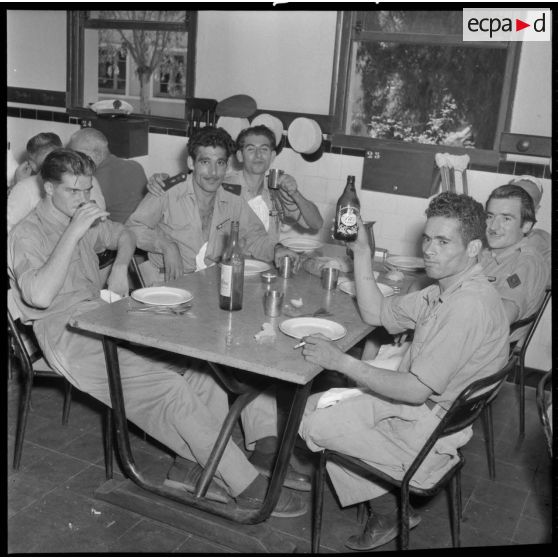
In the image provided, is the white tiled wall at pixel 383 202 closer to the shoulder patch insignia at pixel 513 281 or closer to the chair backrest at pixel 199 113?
the chair backrest at pixel 199 113

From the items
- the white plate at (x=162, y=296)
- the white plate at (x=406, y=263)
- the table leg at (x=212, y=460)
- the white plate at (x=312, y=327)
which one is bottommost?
the table leg at (x=212, y=460)

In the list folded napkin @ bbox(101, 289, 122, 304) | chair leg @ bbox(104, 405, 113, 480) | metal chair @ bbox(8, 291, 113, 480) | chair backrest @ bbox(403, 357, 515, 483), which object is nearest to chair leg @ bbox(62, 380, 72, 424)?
metal chair @ bbox(8, 291, 113, 480)

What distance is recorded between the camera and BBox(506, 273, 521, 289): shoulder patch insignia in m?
3.26

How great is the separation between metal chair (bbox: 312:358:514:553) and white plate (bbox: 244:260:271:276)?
118 centimetres

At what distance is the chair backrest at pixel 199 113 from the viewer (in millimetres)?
5316

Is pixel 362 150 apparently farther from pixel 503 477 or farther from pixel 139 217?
pixel 503 477

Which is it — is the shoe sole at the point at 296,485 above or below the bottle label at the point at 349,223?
below

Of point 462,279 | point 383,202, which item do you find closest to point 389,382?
point 462,279

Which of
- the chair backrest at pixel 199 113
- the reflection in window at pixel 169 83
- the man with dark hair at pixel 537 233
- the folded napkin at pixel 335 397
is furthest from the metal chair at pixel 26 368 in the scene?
the reflection in window at pixel 169 83

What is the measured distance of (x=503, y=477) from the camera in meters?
3.44

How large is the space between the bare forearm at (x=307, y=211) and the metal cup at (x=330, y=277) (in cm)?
113

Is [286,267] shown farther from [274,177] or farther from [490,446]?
[490,446]

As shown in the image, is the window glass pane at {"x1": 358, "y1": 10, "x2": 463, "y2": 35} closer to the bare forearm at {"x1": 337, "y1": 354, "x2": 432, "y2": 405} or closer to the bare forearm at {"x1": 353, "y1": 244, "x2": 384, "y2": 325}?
the bare forearm at {"x1": 353, "y1": 244, "x2": 384, "y2": 325}

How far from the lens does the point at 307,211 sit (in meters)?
4.48
